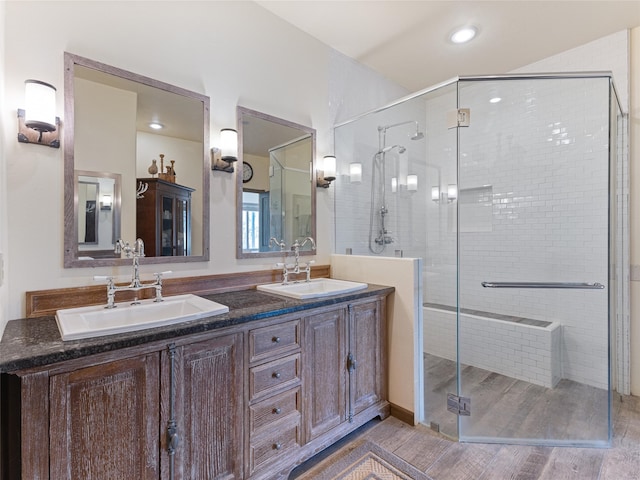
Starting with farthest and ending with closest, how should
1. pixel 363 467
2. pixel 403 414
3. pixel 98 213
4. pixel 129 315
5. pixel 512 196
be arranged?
pixel 512 196 → pixel 403 414 → pixel 363 467 → pixel 98 213 → pixel 129 315

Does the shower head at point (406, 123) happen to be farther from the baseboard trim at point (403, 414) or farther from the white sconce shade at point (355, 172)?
the baseboard trim at point (403, 414)

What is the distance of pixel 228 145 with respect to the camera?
1972mm

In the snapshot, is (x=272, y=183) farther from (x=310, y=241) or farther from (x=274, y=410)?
(x=274, y=410)

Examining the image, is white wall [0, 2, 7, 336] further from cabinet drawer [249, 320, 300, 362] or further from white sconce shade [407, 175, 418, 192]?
white sconce shade [407, 175, 418, 192]

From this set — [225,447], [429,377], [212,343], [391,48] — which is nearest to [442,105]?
[391,48]

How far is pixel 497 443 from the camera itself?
1901mm

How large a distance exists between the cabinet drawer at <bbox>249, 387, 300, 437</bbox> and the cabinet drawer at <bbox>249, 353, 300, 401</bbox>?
42 millimetres

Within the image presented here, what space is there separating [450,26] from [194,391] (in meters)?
3.05

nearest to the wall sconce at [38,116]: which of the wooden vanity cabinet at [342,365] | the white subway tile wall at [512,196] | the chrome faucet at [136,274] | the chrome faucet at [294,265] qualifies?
the chrome faucet at [136,274]

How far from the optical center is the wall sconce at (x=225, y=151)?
197cm

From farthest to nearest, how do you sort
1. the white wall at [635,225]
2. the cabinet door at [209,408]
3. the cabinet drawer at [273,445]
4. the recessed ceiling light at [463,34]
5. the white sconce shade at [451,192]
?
the white sconce shade at [451,192]
the recessed ceiling light at [463,34]
the white wall at [635,225]
the cabinet drawer at [273,445]
the cabinet door at [209,408]

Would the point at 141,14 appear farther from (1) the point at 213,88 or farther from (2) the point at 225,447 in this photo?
(2) the point at 225,447

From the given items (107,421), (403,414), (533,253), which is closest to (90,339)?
(107,421)

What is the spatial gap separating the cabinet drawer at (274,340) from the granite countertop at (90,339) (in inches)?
3.4
